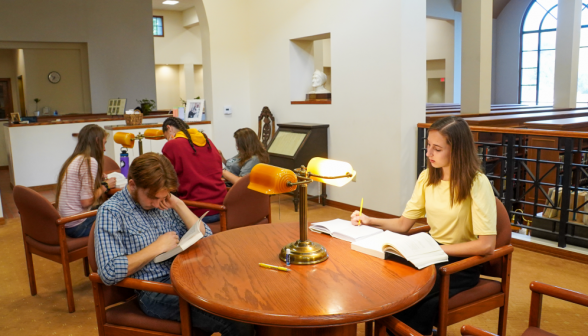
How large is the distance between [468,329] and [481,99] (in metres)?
6.05

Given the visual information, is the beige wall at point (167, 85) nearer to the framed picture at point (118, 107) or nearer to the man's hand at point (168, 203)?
the framed picture at point (118, 107)

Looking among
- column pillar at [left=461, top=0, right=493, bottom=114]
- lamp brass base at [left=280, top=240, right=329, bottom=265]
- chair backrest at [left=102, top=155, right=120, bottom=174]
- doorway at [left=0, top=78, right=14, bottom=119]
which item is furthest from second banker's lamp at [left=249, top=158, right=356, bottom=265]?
doorway at [left=0, top=78, right=14, bottom=119]

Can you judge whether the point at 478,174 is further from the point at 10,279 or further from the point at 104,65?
the point at 104,65

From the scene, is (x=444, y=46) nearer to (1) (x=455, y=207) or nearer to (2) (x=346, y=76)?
(2) (x=346, y=76)

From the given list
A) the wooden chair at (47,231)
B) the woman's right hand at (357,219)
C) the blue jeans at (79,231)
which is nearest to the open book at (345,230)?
the woman's right hand at (357,219)

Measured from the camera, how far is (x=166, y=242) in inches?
77.7

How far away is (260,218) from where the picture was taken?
3.38m

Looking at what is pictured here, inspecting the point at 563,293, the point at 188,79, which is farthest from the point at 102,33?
the point at 563,293

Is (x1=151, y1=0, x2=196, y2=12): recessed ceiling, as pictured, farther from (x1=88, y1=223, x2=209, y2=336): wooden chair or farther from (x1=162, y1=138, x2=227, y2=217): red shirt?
(x1=88, y1=223, x2=209, y2=336): wooden chair

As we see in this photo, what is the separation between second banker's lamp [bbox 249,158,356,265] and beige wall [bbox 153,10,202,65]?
15.4 m

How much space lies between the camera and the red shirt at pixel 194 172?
327cm

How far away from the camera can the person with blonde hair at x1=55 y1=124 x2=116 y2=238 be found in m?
3.21

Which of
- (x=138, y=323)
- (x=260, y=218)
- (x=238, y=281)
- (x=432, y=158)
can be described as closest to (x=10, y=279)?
(x=260, y=218)

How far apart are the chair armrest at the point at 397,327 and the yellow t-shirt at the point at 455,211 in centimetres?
68
